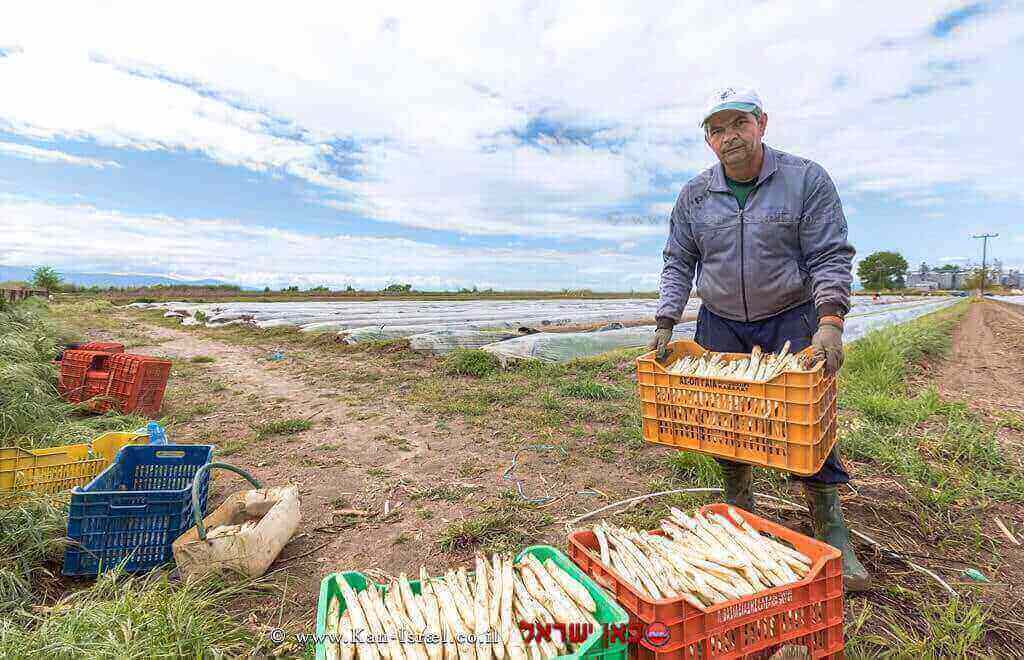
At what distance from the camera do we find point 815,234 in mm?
2537

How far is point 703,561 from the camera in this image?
186 cm

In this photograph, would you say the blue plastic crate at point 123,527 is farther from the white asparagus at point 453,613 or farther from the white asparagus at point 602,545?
the white asparagus at point 602,545

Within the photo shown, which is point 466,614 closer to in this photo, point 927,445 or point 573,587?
point 573,587

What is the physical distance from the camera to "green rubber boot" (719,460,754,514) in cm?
288

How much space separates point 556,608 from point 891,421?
4958mm

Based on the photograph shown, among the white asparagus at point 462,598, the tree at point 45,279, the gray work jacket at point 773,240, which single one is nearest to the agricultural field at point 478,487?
the white asparagus at point 462,598

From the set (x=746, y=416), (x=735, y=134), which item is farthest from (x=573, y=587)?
(x=735, y=134)

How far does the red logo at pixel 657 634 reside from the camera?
1490 mm

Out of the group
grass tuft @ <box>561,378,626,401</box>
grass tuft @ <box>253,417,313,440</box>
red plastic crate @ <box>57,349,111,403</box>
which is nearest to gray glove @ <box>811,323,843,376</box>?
grass tuft @ <box>561,378,626,401</box>

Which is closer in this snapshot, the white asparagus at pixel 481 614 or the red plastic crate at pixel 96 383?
the white asparagus at pixel 481 614

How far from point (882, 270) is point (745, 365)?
98.7 m

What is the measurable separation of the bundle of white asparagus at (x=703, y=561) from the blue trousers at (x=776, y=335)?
81 centimetres

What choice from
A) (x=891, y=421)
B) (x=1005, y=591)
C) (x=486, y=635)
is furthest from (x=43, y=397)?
(x=891, y=421)

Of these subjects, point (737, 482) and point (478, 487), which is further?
point (478, 487)
